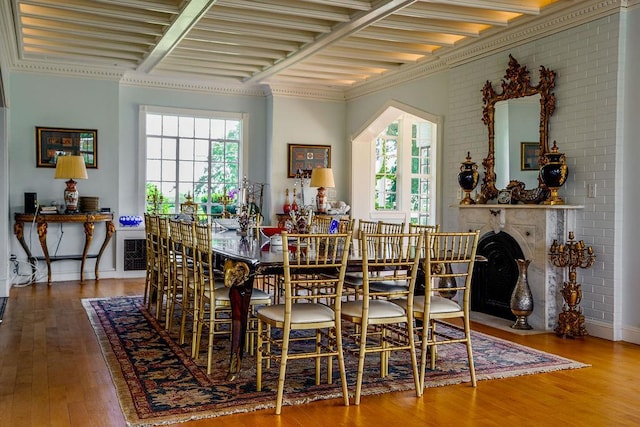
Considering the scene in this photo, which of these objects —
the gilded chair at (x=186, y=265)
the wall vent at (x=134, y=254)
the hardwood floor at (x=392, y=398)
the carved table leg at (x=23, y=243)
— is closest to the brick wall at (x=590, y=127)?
the hardwood floor at (x=392, y=398)

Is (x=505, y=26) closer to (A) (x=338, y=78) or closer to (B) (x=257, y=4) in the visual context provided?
(B) (x=257, y=4)

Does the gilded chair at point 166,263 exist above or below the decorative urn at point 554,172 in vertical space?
below

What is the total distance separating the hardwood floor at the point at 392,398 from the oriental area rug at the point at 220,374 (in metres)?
0.10

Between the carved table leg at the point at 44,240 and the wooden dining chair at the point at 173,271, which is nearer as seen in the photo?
the wooden dining chair at the point at 173,271

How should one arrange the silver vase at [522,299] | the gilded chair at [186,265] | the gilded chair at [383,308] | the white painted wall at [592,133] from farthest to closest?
the silver vase at [522,299]
the white painted wall at [592,133]
the gilded chair at [186,265]
the gilded chair at [383,308]

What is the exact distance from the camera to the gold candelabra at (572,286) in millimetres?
5410

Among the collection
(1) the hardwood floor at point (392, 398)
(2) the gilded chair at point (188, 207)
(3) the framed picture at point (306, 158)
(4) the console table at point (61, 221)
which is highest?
(3) the framed picture at point (306, 158)

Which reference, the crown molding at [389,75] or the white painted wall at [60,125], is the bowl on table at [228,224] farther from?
the crown molding at [389,75]

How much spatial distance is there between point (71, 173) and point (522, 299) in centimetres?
581

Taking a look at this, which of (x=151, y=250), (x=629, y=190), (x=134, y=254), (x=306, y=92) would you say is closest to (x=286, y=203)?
(x=306, y=92)

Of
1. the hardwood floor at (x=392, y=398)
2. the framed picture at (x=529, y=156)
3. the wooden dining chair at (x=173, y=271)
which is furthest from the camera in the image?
the framed picture at (x=529, y=156)

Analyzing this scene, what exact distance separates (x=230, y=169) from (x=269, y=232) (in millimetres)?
3638

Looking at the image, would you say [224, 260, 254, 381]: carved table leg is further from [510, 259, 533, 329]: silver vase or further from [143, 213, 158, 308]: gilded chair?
[510, 259, 533, 329]: silver vase

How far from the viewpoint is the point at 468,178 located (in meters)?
6.74
